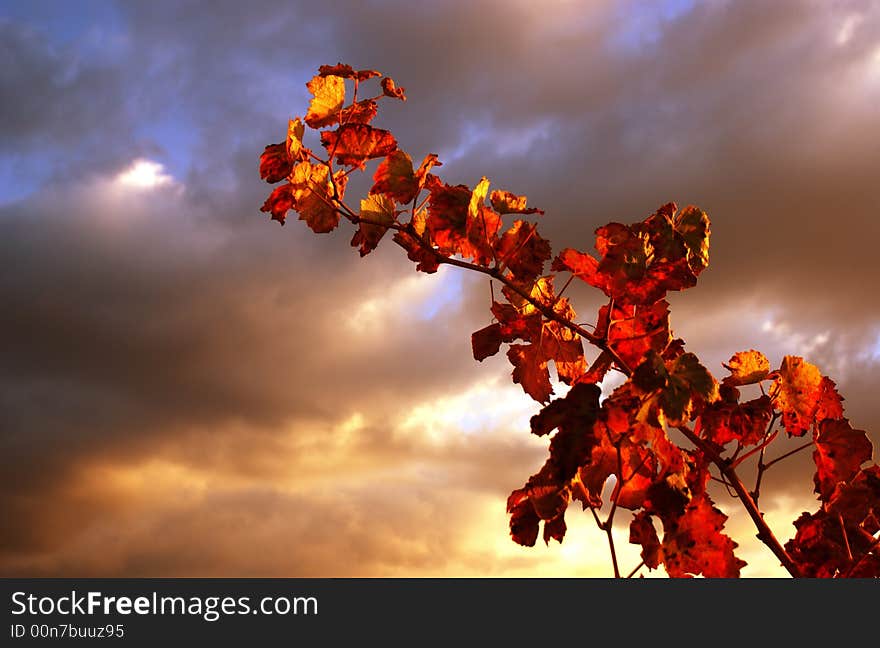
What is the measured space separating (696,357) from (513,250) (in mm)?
600

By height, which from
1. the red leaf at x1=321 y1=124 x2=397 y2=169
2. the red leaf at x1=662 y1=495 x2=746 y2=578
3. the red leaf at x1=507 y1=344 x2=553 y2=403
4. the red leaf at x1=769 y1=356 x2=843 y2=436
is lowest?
the red leaf at x1=662 y1=495 x2=746 y2=578

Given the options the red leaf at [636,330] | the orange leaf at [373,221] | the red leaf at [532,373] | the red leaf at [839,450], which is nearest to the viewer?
the orange leaf at [373,221]

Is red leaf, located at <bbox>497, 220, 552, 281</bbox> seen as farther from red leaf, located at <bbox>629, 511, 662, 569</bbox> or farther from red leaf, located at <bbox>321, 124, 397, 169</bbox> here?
red leaf, located at <bbox>629, 511, 662, 569</bbox>

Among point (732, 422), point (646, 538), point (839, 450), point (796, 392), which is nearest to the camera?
point (646, 538)

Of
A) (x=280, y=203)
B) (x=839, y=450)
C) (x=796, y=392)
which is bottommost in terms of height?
(x=839, y=450)

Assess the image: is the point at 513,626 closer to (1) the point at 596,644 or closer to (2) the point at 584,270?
(1) the point at 596,644

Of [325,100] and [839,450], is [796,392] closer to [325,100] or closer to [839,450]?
[839,450]

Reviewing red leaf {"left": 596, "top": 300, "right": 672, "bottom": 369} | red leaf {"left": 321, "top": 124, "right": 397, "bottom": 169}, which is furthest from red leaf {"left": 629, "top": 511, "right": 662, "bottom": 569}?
red leaf {"left": 321, "top": 124, "right": 397, "bottom": 169}

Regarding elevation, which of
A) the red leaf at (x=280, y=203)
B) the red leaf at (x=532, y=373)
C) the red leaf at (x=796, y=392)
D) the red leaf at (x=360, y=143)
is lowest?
the red leaf at (x=796, y=392)

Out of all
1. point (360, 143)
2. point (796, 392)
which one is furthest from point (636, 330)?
point (360, 143)

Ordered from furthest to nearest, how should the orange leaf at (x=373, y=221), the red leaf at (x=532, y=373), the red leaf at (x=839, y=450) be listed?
the red leaf at (x=839, y=450) → the red leaf at (x=532, y=373) → the orange leaf at (x=373, y=221)

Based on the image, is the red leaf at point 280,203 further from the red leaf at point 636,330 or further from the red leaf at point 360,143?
the red leaf at point 636,330

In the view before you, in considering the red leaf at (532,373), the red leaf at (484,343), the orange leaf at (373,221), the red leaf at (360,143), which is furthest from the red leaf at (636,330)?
the red leaf at (360,143)

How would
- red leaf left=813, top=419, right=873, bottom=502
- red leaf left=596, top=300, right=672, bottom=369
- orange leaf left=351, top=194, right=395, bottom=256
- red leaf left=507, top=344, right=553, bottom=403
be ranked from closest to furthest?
orange leaf left=351, top=194, right=395, bottom=256
red leaf left=596, top=300, right=672, bottom=369
red leaf left=507, top=344, right=553, bottom=403
red leaf left=813, top=419, right=873, bottom=502
